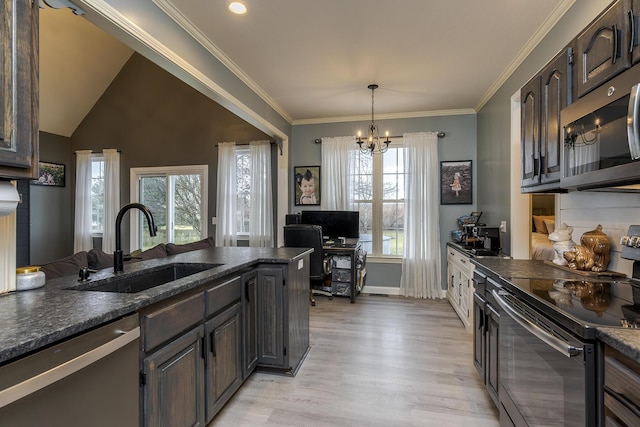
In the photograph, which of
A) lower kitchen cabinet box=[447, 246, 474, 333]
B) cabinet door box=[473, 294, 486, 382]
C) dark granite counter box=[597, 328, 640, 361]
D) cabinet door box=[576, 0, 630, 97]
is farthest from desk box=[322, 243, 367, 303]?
dark granite counter box=[597, 328, 640, 361]

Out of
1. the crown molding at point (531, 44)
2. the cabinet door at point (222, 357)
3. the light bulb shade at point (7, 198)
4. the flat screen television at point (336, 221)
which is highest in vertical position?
the crown molding at point (531, 44)

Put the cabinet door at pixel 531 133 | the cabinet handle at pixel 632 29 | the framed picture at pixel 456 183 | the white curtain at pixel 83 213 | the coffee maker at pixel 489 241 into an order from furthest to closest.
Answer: the white curtain at pixel 83 213, the framed picture at pixel 456 183, the coffee maker at pixel 489 241, the cabinet door at pixel 531 133, the cabinet handle at pixel 632 29

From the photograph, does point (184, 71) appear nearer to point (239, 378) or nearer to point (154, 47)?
point (154, 47)

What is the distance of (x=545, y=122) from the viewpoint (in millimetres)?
2004

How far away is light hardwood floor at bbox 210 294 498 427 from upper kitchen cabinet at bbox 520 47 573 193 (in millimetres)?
1532

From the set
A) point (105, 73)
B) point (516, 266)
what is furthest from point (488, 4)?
point (105, 73)

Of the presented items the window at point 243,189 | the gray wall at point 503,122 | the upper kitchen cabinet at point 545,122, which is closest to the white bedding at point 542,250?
the gray wall at point 503,122

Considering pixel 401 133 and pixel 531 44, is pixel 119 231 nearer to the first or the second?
pixel 531 44

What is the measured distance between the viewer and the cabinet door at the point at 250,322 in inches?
86.5

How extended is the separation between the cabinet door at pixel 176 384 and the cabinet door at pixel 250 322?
0.51 meters

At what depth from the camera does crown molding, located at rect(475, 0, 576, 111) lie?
7.61 ft

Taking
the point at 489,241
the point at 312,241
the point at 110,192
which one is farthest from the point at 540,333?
the point at 110,192

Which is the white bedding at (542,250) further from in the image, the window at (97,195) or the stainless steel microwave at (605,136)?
the window at (97,195)

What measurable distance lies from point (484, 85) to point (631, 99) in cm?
297
